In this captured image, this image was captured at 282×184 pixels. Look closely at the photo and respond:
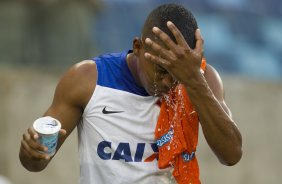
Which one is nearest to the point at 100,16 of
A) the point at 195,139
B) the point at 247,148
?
the point at 247,148

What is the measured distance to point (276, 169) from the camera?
1012 centimetres

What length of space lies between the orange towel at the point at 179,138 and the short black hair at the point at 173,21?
0.40m

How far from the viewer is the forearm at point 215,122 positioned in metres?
4.71

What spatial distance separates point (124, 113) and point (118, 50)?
5.48 metres

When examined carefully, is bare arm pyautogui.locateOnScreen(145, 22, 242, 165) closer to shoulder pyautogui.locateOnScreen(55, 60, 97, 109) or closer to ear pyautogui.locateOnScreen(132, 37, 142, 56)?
ear pyautogui.locateOnScreen(132, 37, 142, 56)

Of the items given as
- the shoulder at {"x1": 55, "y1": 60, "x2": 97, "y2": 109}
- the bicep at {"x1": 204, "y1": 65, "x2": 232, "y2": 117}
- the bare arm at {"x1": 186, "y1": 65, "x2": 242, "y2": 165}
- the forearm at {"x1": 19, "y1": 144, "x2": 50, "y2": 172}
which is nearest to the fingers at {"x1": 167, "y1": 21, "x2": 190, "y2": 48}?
the bare arm at {"x1": 186, "y1": 65, "x2": 242, "y2": 165}

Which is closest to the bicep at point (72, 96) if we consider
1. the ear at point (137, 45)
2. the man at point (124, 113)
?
the man at point (124, 113)

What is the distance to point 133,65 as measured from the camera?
210 inches

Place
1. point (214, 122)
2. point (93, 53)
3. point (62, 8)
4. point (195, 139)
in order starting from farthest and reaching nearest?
1. point (62, 8)
2. point (93, 53)
3. point (195, 139)
4. point (214, 122)

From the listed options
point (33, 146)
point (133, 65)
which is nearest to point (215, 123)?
point (133, 65)

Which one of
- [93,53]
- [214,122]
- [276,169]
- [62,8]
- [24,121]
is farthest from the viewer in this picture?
[62,8]

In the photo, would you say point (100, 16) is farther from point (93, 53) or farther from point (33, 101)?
point (33, 101)

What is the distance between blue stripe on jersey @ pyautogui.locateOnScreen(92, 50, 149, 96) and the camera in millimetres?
5312

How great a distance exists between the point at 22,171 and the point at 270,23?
4239 mm
